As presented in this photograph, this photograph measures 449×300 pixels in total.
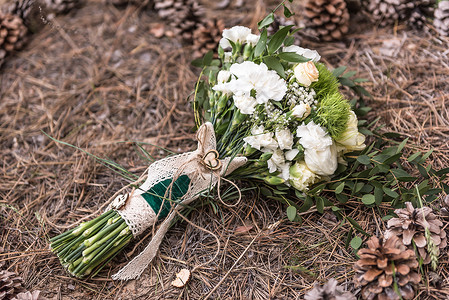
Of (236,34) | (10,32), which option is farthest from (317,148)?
(10,32)

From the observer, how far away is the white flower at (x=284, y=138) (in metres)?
1.49

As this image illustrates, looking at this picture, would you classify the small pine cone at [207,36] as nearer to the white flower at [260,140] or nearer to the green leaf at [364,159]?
the white flower at [260,140]

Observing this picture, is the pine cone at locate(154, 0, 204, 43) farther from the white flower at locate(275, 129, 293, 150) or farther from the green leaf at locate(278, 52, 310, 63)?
the white flower at locate(275, 129, 293, 150)

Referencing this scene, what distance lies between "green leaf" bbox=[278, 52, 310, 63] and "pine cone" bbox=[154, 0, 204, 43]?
3.07 ft

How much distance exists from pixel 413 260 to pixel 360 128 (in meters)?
0.65

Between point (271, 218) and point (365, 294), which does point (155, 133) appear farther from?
point (365, 294)

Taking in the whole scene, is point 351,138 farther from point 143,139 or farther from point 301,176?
point 143,139

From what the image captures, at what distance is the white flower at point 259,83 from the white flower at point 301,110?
0.08 meters

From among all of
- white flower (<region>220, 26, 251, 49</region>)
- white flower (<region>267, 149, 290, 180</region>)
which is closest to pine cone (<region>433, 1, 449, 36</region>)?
white flower (<region>220, 26, 251, 49</region>)

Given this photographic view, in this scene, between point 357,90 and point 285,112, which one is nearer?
point 285,112

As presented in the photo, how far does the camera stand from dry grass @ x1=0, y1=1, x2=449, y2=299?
152 cm

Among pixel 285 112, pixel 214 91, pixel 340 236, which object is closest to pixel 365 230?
pixel 340 236

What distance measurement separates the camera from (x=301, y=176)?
1489mm

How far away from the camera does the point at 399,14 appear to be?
2180 mm
